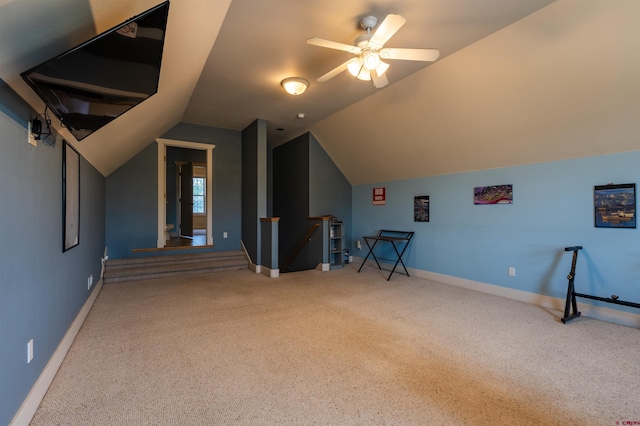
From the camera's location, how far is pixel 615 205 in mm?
2906

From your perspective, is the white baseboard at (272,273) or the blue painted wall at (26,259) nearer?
the blue painted wall at (26,259)

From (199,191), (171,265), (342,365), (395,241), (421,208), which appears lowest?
(342,365)

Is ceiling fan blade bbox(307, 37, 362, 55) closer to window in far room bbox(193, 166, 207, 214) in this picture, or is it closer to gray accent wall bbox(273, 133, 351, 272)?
gray accent wall bbox(273, 133, 351, 272)

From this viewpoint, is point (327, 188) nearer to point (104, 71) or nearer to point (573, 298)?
point (573, 298)

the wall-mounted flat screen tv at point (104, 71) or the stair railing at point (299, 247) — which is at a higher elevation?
the wall-mounted flat screen tv at point (104, 71)

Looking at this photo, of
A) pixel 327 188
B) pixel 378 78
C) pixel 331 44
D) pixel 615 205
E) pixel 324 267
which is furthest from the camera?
pixel 327 188

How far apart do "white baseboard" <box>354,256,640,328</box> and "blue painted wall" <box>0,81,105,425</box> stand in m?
4.51

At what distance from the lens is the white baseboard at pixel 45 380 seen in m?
1.47

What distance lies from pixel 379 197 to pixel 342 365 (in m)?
4.00

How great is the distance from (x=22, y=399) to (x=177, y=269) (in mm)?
3519

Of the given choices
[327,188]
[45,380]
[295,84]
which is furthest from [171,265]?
[295,84]

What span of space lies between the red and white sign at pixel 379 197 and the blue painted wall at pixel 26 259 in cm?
464

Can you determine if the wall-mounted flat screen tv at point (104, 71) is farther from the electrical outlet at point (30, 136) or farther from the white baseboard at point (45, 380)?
the white baseboard at point (45, 380)

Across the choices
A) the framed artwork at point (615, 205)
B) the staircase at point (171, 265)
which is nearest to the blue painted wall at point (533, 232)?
the framed artwork at point (615, 205)
